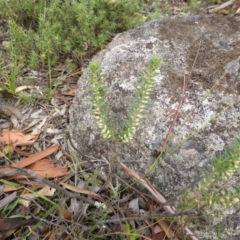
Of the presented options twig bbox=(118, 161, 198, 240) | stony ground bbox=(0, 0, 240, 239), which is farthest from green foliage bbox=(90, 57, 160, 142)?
stony ground bbox=(0, 0, 240, 239)

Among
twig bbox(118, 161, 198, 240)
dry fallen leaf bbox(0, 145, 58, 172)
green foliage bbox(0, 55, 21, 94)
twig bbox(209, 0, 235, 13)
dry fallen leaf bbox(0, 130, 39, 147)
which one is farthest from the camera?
twig bbox(209, 0, 235, 13)

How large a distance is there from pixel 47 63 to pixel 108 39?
476 millimetres

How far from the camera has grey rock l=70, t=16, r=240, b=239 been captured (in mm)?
1807

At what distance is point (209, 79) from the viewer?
2025mm

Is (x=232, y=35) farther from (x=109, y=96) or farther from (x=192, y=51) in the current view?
(x=109, y=96)

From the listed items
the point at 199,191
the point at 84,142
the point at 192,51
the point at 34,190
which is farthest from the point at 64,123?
the point at 199,191

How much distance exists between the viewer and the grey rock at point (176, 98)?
71.1 inches

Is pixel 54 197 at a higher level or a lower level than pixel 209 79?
lower

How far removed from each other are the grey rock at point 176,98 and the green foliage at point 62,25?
0.31 meters

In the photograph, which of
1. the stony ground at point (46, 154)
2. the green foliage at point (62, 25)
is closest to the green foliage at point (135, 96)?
the stony ground at point (46, 154)

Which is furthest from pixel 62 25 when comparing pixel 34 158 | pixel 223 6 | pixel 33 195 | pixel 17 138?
pixel 223 6

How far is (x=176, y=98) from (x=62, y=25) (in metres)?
1.07

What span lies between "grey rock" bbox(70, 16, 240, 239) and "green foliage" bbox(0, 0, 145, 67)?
0.31 meters

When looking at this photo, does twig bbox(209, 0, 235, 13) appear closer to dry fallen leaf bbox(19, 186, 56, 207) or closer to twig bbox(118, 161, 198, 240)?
twig bbox(118, 161, 198, 240)
